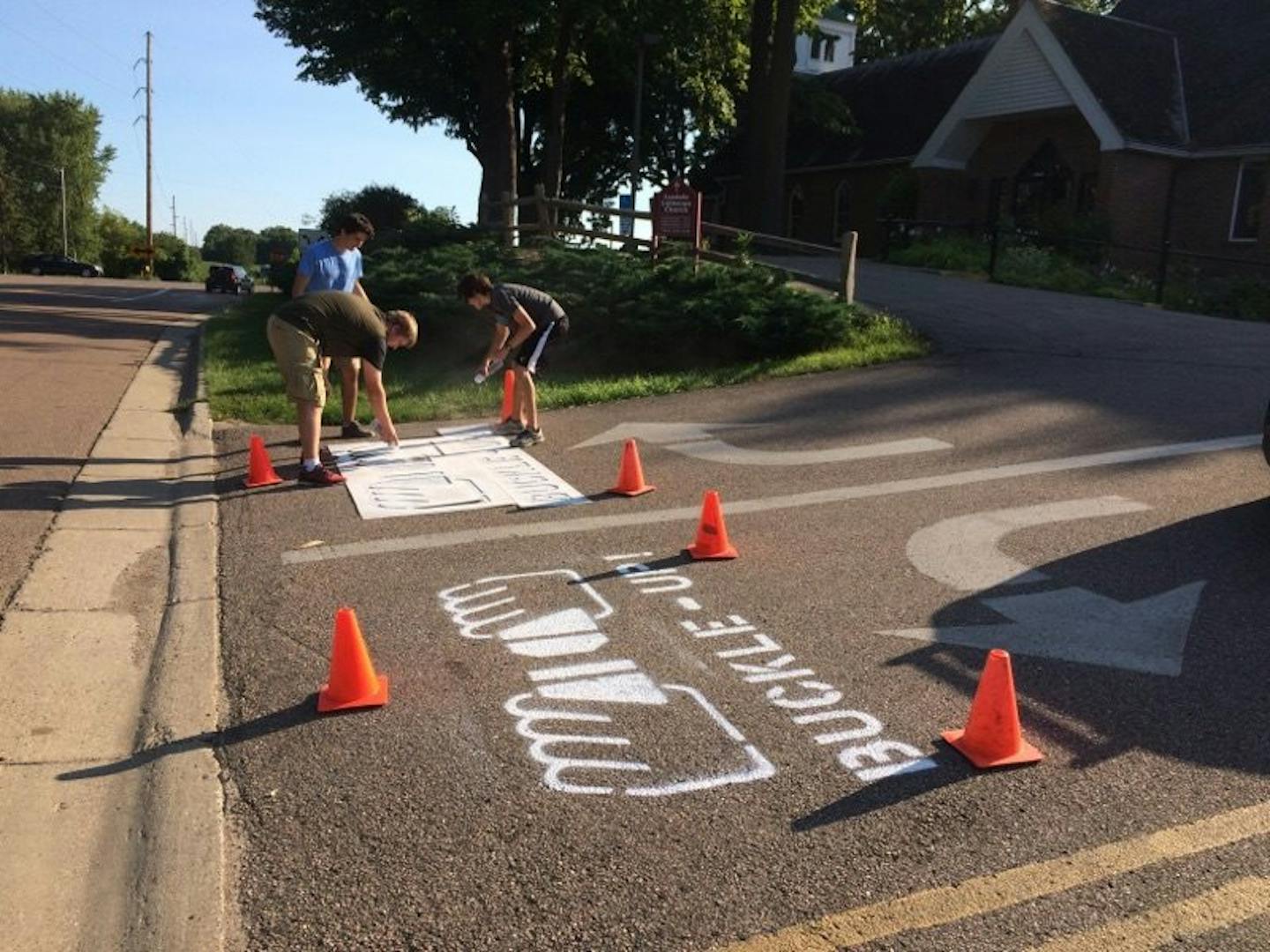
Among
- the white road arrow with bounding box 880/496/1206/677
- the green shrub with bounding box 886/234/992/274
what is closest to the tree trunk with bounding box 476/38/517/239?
the green shrub with bounding box 886/234/992/274

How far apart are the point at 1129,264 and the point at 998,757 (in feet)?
75.4

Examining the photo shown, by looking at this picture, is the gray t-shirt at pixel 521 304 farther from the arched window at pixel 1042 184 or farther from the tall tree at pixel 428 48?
the arched window at pixel 1042 184

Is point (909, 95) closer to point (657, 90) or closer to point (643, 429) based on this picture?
point (657, 90)

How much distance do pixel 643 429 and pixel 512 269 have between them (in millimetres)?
5713

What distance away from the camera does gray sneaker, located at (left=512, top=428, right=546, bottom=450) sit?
8.51 meters

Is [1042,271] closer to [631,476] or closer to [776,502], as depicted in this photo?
[776,502]

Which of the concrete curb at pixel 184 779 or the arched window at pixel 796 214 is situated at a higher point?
the arched window at pixel 796 214

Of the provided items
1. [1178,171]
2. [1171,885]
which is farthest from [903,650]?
[1178,171]

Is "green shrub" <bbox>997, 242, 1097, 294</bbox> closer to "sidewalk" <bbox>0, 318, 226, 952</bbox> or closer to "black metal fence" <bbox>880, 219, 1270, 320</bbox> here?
"black metal fence" <bbox>880, 219, 1270, 320</bbox>

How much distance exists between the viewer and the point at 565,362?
12.9m

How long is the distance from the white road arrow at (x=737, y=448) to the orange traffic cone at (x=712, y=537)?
2272 mm

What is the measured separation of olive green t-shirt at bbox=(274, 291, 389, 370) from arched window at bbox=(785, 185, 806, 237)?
31.9 metres

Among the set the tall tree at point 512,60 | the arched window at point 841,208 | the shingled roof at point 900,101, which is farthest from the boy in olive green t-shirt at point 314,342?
the arched window at point 841,208

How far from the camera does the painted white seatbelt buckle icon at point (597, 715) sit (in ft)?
11.0
